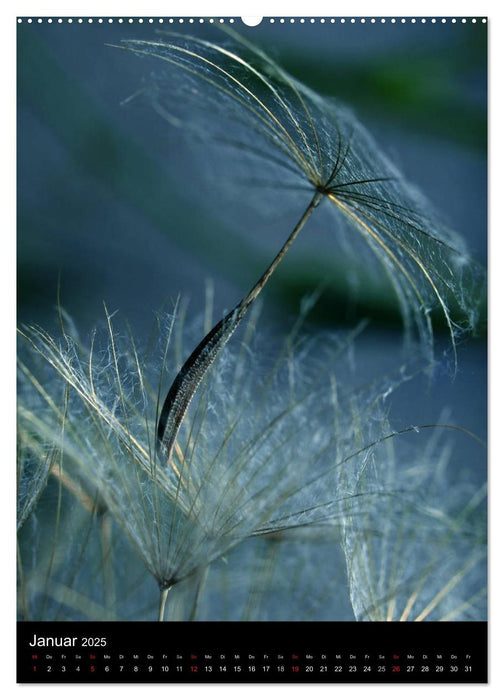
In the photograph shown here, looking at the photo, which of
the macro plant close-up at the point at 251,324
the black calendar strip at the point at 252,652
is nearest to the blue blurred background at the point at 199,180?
the macro plant close-up at the point at 251,324

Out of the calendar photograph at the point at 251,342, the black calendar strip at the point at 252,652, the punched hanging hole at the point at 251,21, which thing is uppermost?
the punched hanging hole at the point at 251,21

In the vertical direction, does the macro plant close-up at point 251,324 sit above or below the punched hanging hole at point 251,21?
below

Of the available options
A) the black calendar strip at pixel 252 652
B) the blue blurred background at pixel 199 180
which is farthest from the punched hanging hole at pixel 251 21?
the black calendar strip at pixel 252 652

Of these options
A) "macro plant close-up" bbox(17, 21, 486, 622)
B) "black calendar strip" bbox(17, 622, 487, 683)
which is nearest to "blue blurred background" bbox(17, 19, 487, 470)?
"macro plant close-up" bbox(17, 21, 486, 622)

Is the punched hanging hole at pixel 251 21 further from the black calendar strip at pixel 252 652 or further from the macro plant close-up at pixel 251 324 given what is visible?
the black calendar strip at pixel 252 652

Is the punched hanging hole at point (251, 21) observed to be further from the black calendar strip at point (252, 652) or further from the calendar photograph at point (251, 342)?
the black calendar strip at point (252, 652)

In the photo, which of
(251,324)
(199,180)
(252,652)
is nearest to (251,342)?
(251,324)

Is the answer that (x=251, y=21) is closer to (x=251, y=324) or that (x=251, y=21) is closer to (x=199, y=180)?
(x=199, y=180)
